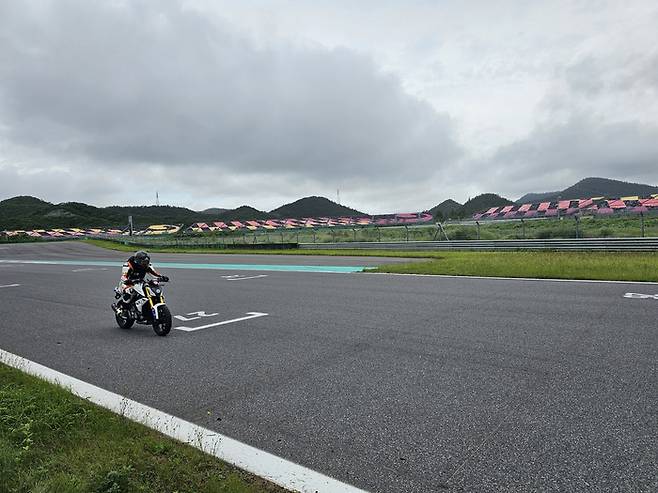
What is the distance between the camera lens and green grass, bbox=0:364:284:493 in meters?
2.96

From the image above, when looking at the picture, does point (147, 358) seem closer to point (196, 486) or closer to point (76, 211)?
point (196, 486)

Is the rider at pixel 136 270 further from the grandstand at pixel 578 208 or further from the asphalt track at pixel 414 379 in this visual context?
the grandstand at pixel 578 208

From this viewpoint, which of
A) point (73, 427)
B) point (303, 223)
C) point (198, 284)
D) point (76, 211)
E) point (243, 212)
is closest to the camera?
point (73, 427)

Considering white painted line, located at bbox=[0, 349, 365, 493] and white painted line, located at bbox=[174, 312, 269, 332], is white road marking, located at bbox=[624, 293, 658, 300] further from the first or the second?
white painted line, located at bbox=[0, 349, 365, 493]

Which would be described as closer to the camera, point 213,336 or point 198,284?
point 213,336

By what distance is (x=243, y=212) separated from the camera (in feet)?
502

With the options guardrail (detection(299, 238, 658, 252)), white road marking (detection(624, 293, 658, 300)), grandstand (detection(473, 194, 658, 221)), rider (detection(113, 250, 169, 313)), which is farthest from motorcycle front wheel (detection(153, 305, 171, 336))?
grandstand (detection(473, 194, 658, 221))

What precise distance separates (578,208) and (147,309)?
33.9 metres

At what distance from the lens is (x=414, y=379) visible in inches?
199

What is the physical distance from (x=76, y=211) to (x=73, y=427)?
8196 inches

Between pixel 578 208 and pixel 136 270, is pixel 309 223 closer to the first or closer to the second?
pixel 578 208

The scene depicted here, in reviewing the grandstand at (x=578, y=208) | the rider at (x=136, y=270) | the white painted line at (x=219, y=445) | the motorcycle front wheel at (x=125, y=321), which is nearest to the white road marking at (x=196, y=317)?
the motorcycle front wheel at (x=125, y=321)

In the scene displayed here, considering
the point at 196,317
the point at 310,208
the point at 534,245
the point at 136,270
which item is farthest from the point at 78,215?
the point at 136,270

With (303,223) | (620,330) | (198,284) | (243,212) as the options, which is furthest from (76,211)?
(620,330)
